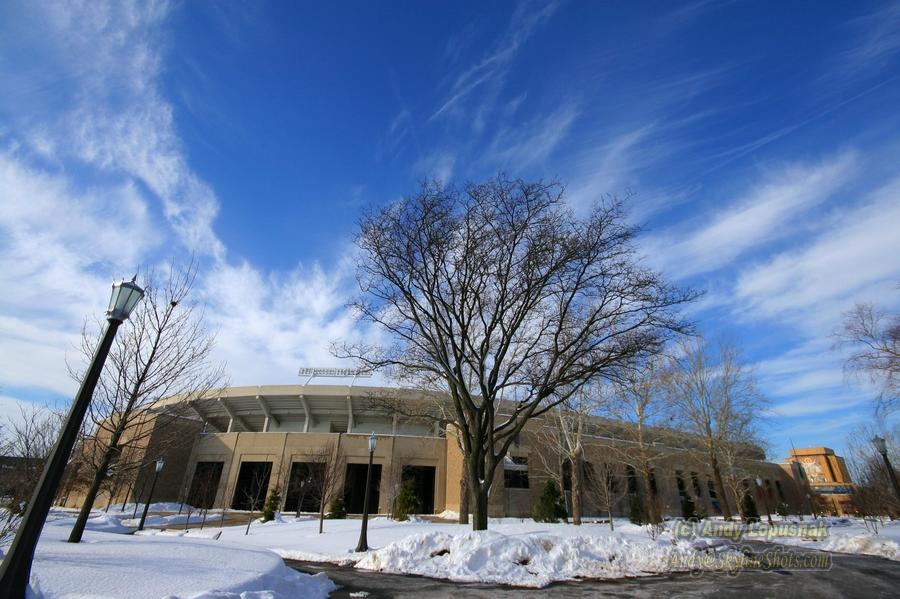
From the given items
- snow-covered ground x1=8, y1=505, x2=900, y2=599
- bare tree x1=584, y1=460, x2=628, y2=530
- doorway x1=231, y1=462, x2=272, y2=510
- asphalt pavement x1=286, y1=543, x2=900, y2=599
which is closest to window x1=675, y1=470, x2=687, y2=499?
bare tree x1=584, y1=460, x2=628, y2=530

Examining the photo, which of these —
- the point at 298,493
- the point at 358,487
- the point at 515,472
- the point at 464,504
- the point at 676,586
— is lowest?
the point at 676,586

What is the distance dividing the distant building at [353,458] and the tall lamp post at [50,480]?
77.0ft

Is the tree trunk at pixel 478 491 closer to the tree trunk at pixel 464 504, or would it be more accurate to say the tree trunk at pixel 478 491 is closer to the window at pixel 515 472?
the tree trunk at pixel 464 504

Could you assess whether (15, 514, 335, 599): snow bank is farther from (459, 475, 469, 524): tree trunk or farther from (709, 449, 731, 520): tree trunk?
(709, 449, 731, 520): tree trunk

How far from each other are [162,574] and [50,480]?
2748 mm

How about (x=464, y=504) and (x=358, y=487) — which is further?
(x=358, y=487)

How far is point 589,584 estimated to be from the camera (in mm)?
9625

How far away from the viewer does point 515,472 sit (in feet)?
115

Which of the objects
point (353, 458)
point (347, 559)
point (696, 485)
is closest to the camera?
point (347, 559)

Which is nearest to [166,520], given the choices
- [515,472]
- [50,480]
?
[515,472]

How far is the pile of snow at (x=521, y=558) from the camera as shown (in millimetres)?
10289

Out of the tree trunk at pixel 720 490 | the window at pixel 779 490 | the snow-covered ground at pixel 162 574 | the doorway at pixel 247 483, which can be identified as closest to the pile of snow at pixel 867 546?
the tree trunk at pixel 720 490

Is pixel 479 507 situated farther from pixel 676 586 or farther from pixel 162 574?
pixel 162 574

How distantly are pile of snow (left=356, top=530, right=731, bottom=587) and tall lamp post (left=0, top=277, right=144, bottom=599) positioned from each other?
26.4 ft
